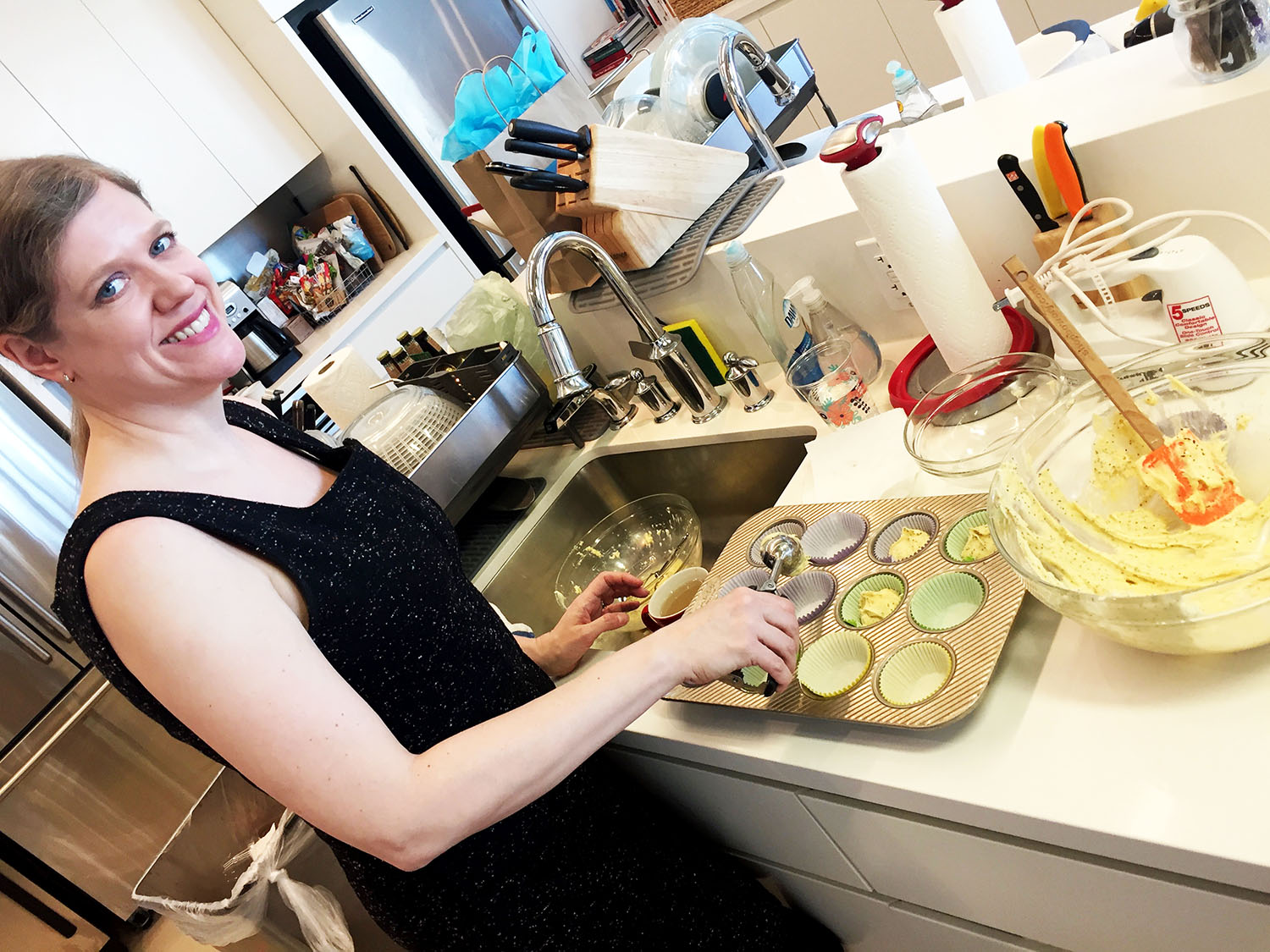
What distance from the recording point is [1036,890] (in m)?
0.80

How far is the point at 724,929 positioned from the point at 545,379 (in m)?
1.10

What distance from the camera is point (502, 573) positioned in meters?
1.53

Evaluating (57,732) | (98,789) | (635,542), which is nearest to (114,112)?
(57,732)

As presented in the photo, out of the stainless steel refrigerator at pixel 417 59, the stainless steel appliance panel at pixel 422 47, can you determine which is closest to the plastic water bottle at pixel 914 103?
the stainless steel refrigerator at pixel 417 59

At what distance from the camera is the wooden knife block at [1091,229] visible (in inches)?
38.5

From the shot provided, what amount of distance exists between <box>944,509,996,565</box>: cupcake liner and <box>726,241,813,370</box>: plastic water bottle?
0.50m

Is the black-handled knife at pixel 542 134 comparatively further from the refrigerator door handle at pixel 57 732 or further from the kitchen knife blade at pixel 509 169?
the refrigerator door handle at pixel 57 732

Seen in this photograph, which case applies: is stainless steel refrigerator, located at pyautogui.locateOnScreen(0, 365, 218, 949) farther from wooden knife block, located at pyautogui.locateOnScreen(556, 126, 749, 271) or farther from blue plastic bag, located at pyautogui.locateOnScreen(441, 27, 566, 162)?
wooden knife block, located at pyautogui.locateOnScreen(556, 126, 749, 271)

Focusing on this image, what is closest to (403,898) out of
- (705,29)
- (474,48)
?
(705,29)

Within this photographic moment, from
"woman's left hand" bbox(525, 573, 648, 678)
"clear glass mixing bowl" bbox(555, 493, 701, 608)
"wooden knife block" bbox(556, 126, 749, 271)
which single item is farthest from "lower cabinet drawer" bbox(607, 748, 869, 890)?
"wooden knife block" bbox(556, 126, 749, 271)

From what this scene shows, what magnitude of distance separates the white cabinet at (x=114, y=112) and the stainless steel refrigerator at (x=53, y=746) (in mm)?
846

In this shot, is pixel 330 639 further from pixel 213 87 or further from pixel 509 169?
pixel 213 87

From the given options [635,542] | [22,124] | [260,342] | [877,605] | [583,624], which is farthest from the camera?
[260,342]

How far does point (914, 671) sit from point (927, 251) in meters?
0.51
